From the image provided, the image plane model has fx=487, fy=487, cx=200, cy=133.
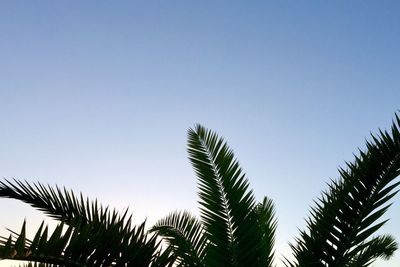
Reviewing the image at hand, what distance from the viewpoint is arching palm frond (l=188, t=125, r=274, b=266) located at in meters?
4.69

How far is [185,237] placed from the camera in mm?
6520

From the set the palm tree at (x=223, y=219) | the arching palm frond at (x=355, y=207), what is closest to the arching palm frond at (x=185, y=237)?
the palm tree at (x=223, y=219)

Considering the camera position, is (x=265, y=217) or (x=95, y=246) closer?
(x=95, y=246)

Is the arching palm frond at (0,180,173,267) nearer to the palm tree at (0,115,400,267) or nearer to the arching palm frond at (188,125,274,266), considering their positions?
the palm tree at (0,115,400,267)

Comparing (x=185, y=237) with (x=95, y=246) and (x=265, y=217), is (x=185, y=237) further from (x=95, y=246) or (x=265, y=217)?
(x=95, y=246)

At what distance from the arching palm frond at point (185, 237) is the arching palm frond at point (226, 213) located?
Answer: 0.73 metres

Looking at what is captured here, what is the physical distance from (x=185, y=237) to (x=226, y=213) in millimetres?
1659

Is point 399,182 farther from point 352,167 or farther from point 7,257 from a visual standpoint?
point 7,257

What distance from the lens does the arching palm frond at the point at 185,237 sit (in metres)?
5.86

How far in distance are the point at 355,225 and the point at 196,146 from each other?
2450 millimetres

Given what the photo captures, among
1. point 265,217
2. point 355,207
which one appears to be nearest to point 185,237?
point 265,217

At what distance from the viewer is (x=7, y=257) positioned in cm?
227

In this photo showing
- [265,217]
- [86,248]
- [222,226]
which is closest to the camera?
[86,248]

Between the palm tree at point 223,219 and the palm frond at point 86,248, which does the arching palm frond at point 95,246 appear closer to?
the palm frond at point 86,248
